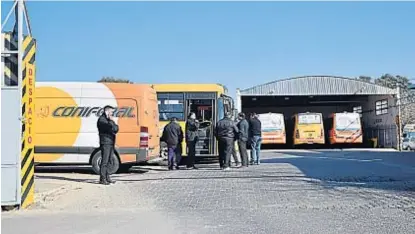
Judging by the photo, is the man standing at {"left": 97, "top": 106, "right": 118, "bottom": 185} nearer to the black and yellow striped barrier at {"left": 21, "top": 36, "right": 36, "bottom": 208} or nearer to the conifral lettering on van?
the conifral lettering on van

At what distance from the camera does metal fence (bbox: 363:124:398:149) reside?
4062 cm

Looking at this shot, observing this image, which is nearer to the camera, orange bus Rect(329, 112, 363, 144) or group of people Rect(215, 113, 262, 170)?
group of people Rect(215, 113, 262, 170)

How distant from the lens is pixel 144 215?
9406 millimetres

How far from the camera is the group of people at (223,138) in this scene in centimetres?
1756

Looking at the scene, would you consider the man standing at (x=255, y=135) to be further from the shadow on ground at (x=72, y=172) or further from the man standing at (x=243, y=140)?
the shadow on ground at (x=72, y=172)

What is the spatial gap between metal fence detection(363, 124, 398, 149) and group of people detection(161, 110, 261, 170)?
23250 mm

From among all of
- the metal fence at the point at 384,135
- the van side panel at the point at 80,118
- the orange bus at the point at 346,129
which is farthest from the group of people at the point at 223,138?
the metal fence at the point at 384,135

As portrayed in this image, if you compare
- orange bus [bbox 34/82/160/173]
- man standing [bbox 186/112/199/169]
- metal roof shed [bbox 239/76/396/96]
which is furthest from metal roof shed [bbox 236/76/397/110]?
orange bus [bbox 34/82/160/173]

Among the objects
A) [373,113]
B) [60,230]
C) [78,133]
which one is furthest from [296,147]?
[60,230]

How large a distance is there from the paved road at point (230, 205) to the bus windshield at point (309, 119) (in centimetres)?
2305

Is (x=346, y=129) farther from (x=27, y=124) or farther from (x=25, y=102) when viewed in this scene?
(x=25, y=102)

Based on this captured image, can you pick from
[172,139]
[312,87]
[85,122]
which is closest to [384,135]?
[312,87]

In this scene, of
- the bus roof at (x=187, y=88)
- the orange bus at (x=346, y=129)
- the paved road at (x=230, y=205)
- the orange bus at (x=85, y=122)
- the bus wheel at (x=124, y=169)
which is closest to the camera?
the paved road at (x=230, y=205)

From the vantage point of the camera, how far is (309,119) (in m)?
38.6
